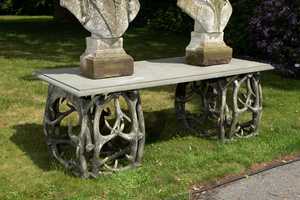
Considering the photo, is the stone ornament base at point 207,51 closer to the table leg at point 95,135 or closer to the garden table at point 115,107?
the garden table at point 115,107

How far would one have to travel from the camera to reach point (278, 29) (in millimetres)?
9898

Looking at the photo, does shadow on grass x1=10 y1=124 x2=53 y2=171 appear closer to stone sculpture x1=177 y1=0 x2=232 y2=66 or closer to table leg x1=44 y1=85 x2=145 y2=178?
table leg x1=44 y1=85 x2=145 y2=178

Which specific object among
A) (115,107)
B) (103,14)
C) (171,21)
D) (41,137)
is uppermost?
(103,14)

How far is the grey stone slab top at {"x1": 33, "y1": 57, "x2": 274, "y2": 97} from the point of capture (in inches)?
140

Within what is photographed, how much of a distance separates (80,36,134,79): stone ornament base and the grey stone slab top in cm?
7

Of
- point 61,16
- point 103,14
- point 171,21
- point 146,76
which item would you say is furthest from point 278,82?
point 61,16

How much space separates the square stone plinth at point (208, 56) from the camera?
15.2 feet

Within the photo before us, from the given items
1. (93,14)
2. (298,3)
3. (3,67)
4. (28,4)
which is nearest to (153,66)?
(93,14)

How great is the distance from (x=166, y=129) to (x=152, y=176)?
1.53 metres

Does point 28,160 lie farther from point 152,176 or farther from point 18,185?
point 152,176

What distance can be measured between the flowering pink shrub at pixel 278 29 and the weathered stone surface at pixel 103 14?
6.65 m

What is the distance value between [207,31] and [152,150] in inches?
65.2

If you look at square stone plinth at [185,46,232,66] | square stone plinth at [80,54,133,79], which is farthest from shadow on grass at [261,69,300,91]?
square stone plinth at [80,54,133,79]

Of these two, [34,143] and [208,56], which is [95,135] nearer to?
[34,143]
